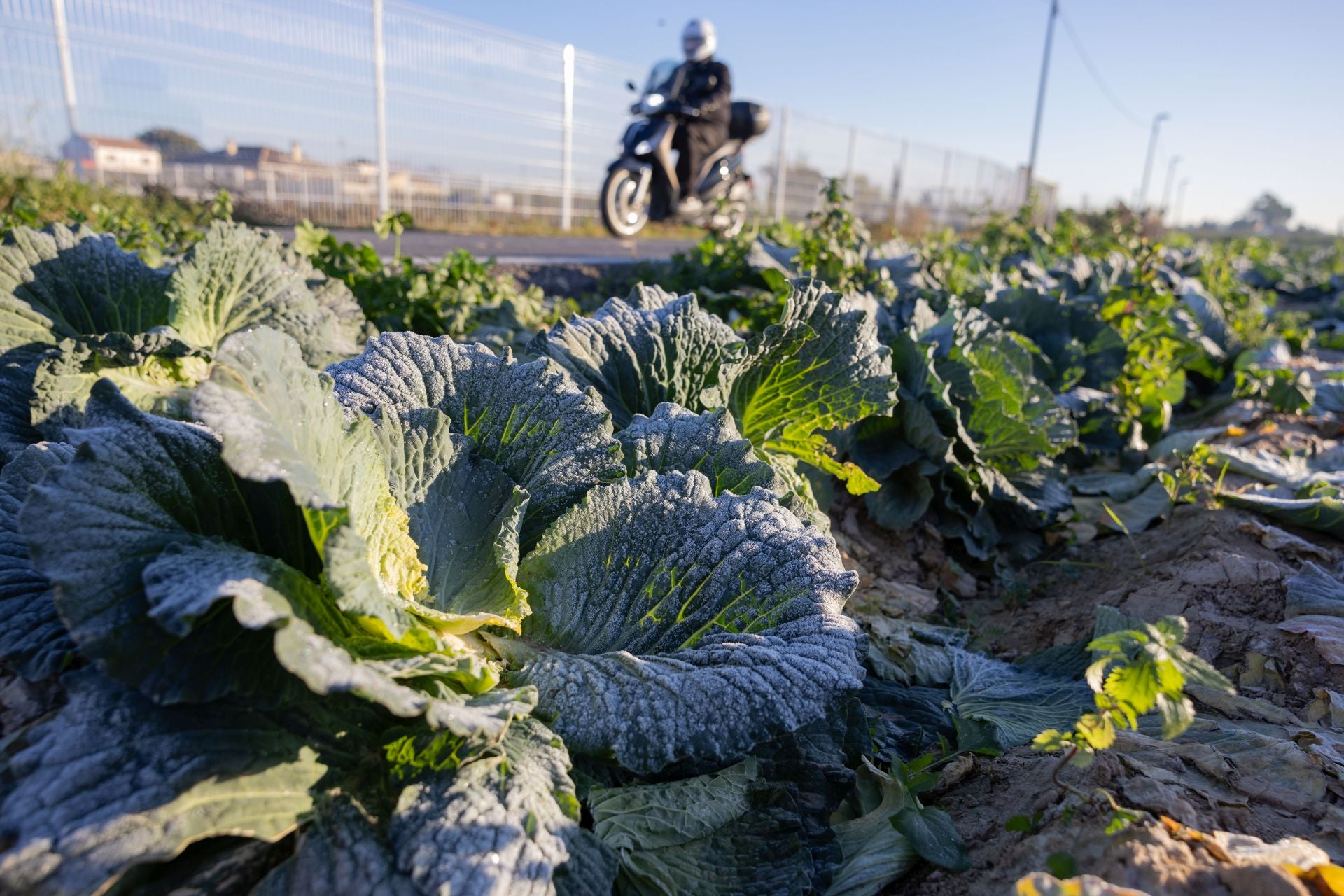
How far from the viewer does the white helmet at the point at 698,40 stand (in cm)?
958

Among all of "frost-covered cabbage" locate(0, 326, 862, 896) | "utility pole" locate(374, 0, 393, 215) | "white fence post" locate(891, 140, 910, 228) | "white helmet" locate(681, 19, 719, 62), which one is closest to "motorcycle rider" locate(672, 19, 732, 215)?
"white helmet" locate(681, 19, 719, 62)

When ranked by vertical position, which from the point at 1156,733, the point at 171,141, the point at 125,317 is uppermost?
the point at 171,141

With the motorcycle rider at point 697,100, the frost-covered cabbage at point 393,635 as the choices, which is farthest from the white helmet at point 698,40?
the frost-covered cabbage at point 393,635

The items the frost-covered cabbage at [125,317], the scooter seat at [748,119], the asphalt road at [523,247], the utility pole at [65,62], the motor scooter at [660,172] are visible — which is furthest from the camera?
the utility pole at [65,62]

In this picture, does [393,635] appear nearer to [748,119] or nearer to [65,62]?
[748,119]

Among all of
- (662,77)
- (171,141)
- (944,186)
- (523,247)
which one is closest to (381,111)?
(171,141)

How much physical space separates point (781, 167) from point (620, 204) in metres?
12.3

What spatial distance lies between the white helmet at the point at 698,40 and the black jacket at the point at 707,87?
8 cm

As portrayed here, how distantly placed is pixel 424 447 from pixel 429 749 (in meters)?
0.61

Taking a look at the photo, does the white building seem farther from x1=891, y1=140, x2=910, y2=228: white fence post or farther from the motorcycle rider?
x1=891, y1=140, x2=910, y2=228: white fence post

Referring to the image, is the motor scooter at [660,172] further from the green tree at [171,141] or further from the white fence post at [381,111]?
the green tree at [171,141]

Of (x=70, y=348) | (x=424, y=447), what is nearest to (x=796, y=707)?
(x=424, y=447)

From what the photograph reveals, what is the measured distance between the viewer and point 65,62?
1083 centimetres

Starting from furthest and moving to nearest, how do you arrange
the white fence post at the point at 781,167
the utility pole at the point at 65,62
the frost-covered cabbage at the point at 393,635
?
the white fence post at the point at 781,167 < the utility pole at the point at 65,62 < the frost-covered cabbage at the point at 393,635
